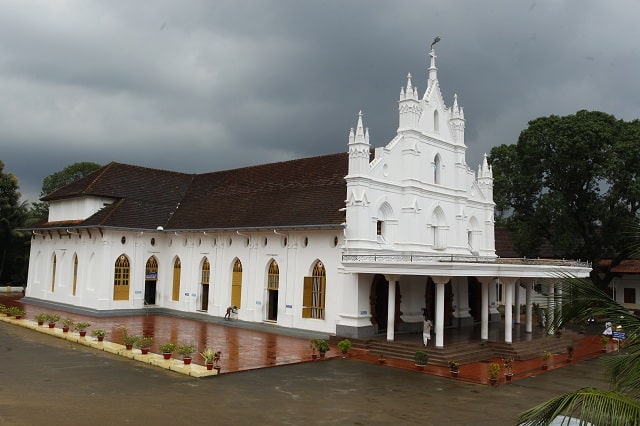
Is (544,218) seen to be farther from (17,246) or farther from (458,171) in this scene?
(17,246)

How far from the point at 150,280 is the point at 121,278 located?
1867 millimetres

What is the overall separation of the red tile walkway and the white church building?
1.55 meters

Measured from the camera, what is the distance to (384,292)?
80.1ft

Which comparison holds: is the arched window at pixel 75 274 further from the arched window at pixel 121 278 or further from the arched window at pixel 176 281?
the arched window at pixel 176 281

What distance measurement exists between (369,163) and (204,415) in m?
15.0

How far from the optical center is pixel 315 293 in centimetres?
2488

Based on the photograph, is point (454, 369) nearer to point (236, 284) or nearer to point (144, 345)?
point (144, 345)

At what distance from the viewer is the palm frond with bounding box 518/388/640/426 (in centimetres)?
509

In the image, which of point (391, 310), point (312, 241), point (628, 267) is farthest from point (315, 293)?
point (628, 267)

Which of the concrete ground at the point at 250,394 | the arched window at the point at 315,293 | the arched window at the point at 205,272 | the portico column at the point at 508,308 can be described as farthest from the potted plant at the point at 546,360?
the arched window at the point at 205,272

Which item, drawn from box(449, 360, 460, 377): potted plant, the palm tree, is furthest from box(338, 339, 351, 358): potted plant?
the palm tree

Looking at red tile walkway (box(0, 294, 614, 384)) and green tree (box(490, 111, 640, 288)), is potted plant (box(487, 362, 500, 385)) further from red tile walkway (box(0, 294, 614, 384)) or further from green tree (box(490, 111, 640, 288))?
green tree (box(490, 111, 640, 288))

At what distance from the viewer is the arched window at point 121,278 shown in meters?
31.0

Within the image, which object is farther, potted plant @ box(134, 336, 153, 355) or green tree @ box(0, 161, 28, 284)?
green tree @ box(0, 161, 28, 284)
